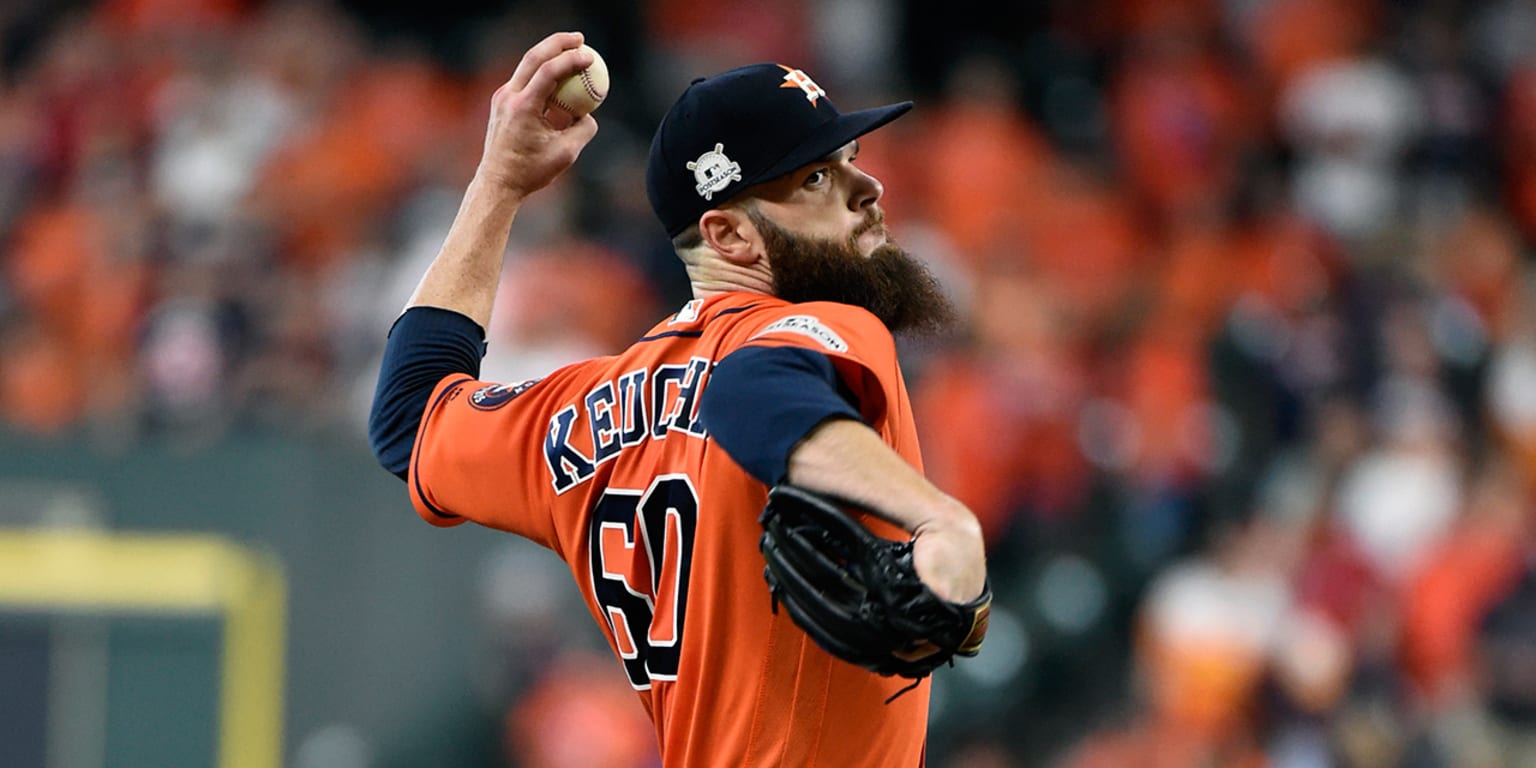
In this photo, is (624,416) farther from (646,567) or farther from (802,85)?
(802,85)

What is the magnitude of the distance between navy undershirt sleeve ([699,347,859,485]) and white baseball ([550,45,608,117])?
911mm

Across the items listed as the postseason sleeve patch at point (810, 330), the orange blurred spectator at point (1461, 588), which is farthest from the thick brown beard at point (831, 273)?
the orange blurred spectator at point (1461, 588)

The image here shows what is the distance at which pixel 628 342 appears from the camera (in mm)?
9000

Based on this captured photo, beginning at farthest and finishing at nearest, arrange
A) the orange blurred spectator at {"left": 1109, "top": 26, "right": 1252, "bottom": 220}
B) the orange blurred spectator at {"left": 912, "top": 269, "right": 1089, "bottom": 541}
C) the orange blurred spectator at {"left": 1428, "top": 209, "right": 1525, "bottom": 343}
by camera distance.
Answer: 1. the orange blurred spectator at {"left": 1109, "top": 26, "right": 1252, "bottom": 220}
2. the orange blurred spectator at {"left": 1428, "top": 209, "right": 1525, "bottom": 343}
3. the orange blurred spectator at {"left": 912, "top": 269, "right": 1089, "bottom": 541}

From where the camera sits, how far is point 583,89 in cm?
322

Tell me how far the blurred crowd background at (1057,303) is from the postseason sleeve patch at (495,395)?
4791 mm

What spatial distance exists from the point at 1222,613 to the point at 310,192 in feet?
16.5

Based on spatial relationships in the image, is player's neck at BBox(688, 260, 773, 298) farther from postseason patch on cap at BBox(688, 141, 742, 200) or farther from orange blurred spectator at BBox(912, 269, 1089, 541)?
orange blurred spectator at BBox(912, 269, 1089, 541)

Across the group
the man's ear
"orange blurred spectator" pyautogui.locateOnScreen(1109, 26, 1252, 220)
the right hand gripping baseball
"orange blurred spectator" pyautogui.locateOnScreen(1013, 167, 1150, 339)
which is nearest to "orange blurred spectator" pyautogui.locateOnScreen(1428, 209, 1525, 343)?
"orange blurred spectator" pyautogui.locateOnScreen(1109, 26, 1252, 220)

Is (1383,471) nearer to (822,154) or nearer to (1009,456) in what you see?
(1009,456)

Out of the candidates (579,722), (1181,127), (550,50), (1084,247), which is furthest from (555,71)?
(1181,127)

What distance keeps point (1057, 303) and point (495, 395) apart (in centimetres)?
663

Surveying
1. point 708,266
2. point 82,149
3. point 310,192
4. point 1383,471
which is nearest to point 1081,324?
point 1383,471

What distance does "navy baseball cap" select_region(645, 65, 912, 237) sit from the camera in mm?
2820
